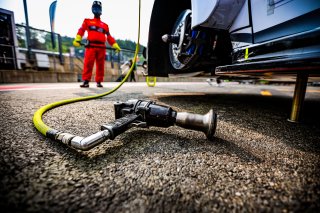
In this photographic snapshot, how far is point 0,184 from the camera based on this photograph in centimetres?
44

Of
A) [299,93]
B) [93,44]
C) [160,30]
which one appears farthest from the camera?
[93,44]

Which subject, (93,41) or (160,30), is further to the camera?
(93,41)

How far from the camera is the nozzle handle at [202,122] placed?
721 millimetres

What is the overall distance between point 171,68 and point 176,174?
169 centimetres

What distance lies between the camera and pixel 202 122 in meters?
0.73

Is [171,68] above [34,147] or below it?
above

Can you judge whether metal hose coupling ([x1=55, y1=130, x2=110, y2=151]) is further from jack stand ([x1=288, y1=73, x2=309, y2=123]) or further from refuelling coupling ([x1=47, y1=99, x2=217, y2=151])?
jack stand ([x1=288, y1=73, x2=309, y2=123])

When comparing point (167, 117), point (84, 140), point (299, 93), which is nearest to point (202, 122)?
point (167, 117)

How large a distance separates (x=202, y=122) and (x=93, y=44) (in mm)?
3707

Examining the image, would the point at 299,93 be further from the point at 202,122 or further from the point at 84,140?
the point at 84,140

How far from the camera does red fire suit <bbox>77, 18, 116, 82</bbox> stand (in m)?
3.66

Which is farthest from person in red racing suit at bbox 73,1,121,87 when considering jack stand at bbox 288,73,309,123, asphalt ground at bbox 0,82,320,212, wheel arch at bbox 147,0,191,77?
jack stand at bbox 288,73,309,123

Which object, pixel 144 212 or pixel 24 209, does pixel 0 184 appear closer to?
pixel 24 209

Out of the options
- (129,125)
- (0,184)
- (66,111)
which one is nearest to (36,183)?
(0,184)
